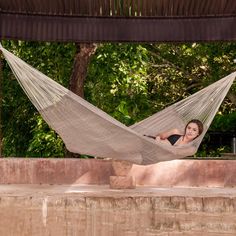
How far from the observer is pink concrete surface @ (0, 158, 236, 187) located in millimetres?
5672

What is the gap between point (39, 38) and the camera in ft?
19.1

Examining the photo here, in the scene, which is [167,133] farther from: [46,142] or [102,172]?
[46,142]

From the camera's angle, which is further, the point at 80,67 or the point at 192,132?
the point at 80,67

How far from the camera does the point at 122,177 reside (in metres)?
5.19

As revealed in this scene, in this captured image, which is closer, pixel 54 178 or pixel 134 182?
pixel 134 182

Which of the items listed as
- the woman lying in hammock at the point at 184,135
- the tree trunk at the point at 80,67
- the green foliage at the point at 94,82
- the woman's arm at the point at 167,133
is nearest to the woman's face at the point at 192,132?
the woman lying in hammock at the point at 184,135

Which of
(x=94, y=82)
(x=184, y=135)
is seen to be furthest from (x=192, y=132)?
(x=94, y=82)

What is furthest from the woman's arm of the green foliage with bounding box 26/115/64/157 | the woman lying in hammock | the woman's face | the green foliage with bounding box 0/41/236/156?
the green foliage with bounding box 26/115/64/157

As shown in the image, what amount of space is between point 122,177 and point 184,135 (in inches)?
27.1

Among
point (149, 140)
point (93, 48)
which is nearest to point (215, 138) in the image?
point (93, 48)

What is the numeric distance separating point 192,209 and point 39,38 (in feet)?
8.12

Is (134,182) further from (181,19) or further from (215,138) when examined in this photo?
(215,138)

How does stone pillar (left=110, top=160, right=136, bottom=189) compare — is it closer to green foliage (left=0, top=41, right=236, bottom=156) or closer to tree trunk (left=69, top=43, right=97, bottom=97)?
tree trunk (left=69, top=43, right=97, bottom=97)

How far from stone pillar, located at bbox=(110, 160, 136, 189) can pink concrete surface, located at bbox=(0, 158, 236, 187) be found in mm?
405
